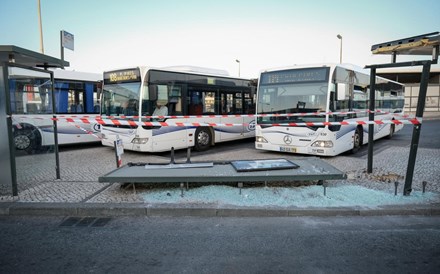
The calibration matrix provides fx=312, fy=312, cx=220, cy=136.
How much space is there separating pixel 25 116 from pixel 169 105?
4564mm

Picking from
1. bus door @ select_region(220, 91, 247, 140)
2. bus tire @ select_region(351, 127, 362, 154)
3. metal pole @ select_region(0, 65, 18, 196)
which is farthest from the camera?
bus door @ select_region(220, 91, 247, 140)

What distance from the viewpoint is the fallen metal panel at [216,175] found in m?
5.75

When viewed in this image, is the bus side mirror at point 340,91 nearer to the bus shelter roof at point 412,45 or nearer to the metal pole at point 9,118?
the bus shelter roof at point 412,45

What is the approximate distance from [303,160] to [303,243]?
12.0 ft

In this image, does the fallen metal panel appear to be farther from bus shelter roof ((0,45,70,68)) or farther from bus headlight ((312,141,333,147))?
bus headlight ((312,141,333,147))

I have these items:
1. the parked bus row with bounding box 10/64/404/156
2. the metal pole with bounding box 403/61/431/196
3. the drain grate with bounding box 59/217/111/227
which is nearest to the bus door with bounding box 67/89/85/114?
the parked bus row with bounding box 10/64/404/156

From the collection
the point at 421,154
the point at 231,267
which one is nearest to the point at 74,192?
the point at 231,267

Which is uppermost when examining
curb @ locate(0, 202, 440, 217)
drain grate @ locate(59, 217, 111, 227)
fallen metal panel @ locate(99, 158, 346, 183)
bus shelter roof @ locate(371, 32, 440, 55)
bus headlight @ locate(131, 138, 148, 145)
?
bus shelter roof @ locate(371, 32, 440, 55)

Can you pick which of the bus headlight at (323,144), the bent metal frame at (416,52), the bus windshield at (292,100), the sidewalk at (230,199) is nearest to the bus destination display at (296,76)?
the bus windshield at (292,100)

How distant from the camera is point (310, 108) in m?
9.33

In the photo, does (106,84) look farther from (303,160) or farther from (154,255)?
(154,255)

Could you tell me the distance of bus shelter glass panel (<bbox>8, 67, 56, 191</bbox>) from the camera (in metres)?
6.80

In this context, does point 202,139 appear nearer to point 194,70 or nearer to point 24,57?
point 194,70

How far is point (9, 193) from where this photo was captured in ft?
20.1
